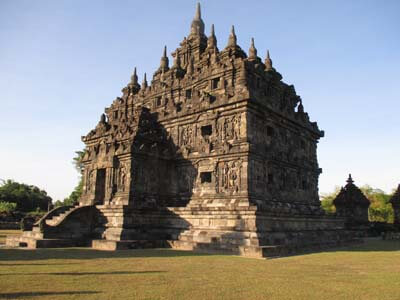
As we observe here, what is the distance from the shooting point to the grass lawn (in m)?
6.80

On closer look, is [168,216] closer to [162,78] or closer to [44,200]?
[162,78]

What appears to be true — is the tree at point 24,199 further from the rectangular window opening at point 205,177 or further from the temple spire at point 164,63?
the rectangular window opening at point 205,177

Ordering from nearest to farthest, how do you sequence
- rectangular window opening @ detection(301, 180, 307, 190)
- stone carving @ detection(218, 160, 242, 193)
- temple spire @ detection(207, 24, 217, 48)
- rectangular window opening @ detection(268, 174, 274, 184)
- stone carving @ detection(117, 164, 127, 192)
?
stone carving @ detection(218, 160, 242, 193)
stone carving @ detection(117, 164, 127, 192)
rectangular window opening @ detection(268, 174, 274, 184)
rectangular window opening @ detection(301, 180, 307, 190)
temple spire @ detection(207, 24, 217, 48)

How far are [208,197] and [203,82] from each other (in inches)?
334

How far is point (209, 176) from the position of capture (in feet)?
67.9

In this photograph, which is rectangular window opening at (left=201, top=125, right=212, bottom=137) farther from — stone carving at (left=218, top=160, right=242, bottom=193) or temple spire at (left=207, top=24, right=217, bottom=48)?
temple spire at (left=207, top=24, right=217, bottom=48)

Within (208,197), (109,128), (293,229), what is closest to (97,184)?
(109,128)

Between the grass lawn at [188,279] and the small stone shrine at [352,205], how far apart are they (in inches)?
979

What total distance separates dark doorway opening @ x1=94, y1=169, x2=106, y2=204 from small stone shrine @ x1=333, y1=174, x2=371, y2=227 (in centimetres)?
2390

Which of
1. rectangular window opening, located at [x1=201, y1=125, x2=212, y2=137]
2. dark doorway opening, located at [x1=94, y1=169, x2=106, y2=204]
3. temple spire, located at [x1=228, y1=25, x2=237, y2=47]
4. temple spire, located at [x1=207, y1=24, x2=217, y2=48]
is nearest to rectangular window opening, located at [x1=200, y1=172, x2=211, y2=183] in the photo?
rectangular window opening, located at [x1=201, y1=125, x2=212, y2=137]

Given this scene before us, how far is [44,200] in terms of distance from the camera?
223ft

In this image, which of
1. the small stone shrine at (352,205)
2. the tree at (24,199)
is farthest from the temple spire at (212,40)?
the tree at (24,199)

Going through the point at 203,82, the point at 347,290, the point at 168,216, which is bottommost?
the point at 347,290

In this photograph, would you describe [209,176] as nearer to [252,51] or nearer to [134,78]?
[252,51]
